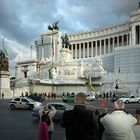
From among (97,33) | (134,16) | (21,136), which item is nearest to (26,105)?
(21,136)

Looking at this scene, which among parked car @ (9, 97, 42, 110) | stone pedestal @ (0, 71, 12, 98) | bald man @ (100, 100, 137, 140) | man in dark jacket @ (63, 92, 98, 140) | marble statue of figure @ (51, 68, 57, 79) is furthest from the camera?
marble statue of figure @ (51, 68, 57, 79)

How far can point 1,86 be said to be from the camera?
200 feet

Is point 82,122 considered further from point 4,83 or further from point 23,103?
point 4,83

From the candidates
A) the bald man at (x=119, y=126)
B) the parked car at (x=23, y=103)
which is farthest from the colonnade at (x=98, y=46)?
→ the bald man at (x=119, y=126)

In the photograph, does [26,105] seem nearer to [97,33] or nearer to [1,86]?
[1,86]

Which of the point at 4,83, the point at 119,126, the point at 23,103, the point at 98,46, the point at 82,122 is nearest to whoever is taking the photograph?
the point at 119,126

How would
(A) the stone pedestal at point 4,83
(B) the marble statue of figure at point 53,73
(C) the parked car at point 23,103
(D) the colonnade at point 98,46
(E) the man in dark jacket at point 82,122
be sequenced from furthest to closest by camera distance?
1. (D) the colonnade at point 98,46
2. (B) the marble statue of figure at point 53,73
3. (A) the stone pedestal at point 4,83
4. (C) the parked car at point 23,103
5. (E) the man in dark jacket at point 82,122

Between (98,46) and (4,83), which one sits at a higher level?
(98,46)

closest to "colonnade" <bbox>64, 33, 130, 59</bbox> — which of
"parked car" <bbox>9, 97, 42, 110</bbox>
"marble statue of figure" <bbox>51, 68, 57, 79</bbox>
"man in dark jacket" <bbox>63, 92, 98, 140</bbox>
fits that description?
"marble statue of figure" <bbox>51, 68, 57, 79</bbox>

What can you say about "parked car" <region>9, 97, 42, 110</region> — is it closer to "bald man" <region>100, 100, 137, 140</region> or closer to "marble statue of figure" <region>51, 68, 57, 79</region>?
"bald man" <region>100, 100, 137, 140</region>

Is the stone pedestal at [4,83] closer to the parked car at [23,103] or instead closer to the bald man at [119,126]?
the parked car at [23,103]

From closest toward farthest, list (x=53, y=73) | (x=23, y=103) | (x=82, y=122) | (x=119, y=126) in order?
(x=119, y=126) → (x=82, y=122) → (x=23, y=103) → (x=53, y=73)

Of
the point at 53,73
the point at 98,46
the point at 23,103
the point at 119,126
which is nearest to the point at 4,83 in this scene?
the point at 53,73

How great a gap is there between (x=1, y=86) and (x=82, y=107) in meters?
56.2
